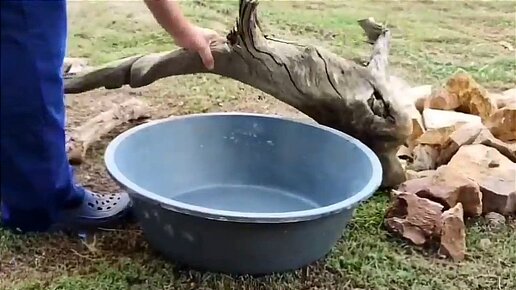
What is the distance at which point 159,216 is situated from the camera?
1435 mm

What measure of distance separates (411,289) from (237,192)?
456 mm

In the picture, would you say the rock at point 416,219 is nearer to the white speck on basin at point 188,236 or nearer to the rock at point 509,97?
the white speck on basin at point 188,236

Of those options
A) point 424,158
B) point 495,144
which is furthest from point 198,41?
point 495,144

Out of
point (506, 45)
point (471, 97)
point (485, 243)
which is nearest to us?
point (485, 243)

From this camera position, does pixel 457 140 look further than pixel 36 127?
Yes

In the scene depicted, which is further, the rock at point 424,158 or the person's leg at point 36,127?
the rock at point 424,158

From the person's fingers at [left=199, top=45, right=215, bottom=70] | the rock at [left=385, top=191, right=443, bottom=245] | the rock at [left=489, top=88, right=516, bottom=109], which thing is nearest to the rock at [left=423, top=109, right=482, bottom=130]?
the rock at [left=489, top=88, right=516, bottom=109]

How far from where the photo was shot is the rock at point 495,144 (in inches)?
75.8

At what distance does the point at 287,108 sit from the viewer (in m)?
2.26

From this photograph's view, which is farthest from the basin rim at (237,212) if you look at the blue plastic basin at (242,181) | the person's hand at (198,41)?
the person's hand at (198,41)

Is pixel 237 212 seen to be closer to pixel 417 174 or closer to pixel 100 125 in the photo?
pixel 417 174

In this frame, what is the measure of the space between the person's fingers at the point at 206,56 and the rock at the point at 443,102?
72cm

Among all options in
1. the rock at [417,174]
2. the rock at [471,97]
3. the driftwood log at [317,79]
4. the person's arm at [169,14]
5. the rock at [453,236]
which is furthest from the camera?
the rock at [471,97]

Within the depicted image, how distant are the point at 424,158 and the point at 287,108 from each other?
458 mm
